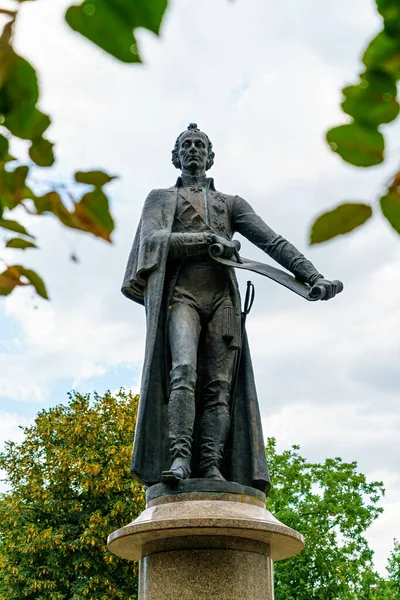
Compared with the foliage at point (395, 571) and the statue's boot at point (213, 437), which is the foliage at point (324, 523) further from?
the statue's boot at point (213, 437)

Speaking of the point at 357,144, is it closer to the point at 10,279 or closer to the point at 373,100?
the point at 373,100

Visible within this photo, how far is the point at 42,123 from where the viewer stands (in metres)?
1.29

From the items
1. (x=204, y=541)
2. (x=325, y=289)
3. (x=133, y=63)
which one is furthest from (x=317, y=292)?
(x=133, y=63)

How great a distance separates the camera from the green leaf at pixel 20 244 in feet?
4.72

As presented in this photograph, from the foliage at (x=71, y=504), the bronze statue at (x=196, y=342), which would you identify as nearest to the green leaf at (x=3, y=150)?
the bronze statue at (x=196, y=342)

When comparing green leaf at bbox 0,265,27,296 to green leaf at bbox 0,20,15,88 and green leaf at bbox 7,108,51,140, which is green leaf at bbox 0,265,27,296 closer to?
green leaf at bbox 7,108,51,140

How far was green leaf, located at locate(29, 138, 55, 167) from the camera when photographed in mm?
1303

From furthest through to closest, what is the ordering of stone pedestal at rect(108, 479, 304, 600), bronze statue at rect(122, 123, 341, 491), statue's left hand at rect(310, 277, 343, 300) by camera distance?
statue's left hand at rect(310, 277, 343, 300), bronze statue at rect(122, 123, 341, 491), stone pedestal at rect(108, 479, 304, 600)

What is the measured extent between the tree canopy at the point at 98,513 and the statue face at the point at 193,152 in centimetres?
1660

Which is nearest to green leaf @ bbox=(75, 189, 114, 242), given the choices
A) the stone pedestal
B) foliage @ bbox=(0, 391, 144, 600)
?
the stone pedestal

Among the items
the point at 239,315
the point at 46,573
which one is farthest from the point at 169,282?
the point at 46,573

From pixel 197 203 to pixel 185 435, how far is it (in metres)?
2.07

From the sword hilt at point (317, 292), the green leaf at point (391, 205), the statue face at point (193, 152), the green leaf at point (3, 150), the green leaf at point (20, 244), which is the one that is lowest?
the green leaf at point (391, 205)

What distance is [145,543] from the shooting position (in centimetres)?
570
